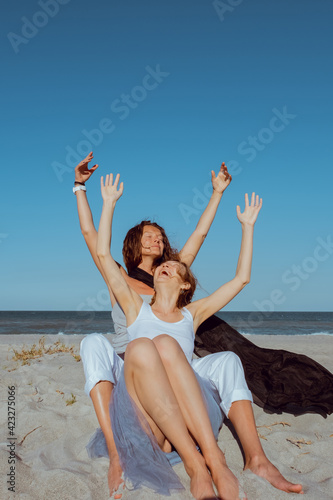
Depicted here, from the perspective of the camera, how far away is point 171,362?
2756 mm

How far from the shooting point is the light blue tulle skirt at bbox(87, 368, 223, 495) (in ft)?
8.45

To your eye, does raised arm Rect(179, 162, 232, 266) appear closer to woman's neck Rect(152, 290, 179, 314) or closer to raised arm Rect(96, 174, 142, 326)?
woman's neck Rect(152, 290, 179, 314)

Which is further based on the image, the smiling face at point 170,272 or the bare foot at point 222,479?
the smiling face at point 170,272

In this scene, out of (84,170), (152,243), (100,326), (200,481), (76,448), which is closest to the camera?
(200,481)

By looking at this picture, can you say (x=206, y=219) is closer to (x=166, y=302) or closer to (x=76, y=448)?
(x=166, y=302)

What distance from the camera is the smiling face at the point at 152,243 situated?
4203 mm

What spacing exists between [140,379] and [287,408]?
6.70ft

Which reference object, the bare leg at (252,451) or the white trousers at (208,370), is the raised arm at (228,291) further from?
the bare leg at (252,451)

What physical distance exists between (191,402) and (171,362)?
0.88 ft

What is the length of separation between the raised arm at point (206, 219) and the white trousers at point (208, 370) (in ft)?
4.28

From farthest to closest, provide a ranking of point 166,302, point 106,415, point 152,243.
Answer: point 152,243
point 166,302
point 106,415

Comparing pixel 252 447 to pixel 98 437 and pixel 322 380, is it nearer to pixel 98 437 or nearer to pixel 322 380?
pixel 98 437

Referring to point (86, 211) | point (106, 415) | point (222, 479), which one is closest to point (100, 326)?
point (86, 211)

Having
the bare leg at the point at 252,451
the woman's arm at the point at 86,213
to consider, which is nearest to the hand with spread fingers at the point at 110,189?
the woman's arm at the point at 86,213
